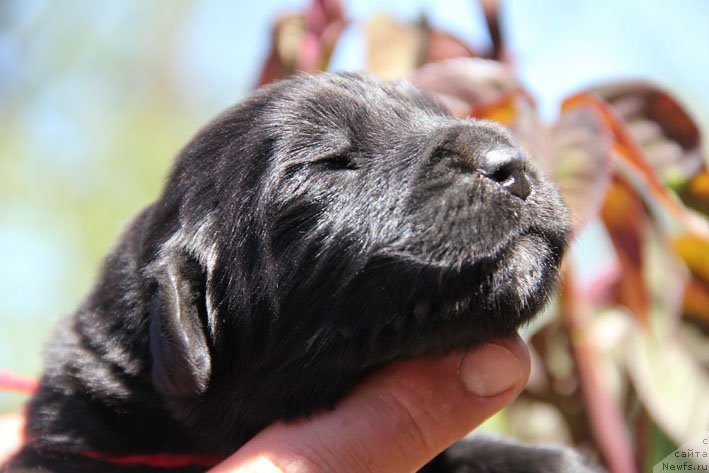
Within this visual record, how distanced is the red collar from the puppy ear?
0.24 m

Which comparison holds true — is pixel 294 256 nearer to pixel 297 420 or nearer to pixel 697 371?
pixel 297 420

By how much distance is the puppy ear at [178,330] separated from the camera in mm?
1386

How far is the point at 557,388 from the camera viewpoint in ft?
8.13

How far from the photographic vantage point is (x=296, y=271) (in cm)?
146

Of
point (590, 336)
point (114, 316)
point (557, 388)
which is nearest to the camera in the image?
point (114, 316)

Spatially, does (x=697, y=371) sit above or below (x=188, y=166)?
below

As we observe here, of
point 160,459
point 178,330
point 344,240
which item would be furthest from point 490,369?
point 160,459

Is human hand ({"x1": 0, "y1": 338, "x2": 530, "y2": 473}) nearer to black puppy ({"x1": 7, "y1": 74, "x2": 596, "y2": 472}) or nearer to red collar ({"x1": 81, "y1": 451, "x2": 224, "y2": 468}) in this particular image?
black puppy ({"x1": 7, "y1": 74, "x2": 596, "y2": 472})

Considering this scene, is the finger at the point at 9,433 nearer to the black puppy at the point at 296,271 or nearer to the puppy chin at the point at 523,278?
the black puppy at the point at 296,271

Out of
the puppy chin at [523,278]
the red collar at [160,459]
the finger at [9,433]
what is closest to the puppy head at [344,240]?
the puppy chin at [523,278]

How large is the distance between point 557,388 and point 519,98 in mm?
998

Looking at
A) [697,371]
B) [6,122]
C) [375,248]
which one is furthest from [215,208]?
[6,122]

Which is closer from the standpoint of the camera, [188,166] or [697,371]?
[188,166]

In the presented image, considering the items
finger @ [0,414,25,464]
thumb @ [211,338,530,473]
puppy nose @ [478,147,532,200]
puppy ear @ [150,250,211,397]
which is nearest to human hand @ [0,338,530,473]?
thumb @ [211,338,530,473]
